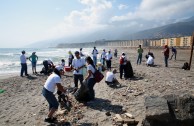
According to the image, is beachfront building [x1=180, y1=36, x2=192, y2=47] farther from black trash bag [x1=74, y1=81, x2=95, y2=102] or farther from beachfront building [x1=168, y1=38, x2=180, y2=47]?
black trash bag [x1=74, y1=81, x2=95, y2=102]

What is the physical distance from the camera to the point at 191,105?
17.1ft

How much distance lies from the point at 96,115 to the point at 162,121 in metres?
2.69

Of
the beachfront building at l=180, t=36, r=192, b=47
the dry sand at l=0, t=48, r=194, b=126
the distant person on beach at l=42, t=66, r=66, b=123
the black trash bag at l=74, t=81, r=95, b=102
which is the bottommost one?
the dry sand at l=0, t=48, r=194, b=126

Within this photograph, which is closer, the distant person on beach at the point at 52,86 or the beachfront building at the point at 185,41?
the distant person on beach at the point at 52,86

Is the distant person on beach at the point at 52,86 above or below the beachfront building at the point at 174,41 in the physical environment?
below

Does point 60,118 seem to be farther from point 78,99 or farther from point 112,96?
point 112,96

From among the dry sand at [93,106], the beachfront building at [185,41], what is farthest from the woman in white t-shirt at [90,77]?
the beachfront building at [185,41]

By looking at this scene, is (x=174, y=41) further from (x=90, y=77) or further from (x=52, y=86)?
(x=52, y=86)

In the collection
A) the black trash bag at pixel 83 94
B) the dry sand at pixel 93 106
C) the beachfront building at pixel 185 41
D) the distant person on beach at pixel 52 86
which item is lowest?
the dry sand at pixel 93 106

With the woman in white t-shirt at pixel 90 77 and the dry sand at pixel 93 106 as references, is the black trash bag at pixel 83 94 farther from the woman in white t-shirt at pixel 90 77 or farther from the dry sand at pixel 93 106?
the dry sand at pixel 93 106

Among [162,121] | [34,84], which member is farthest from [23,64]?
[162,121]

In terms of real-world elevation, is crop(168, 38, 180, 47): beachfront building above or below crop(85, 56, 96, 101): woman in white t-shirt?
above

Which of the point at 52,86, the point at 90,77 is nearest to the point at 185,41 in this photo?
the point at 90,77

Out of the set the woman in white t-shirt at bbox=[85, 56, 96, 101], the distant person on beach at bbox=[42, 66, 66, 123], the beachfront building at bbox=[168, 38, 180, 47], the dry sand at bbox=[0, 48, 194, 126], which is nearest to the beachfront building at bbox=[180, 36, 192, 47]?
the beachfront building at bbox=[168, 38, 180, 47]
